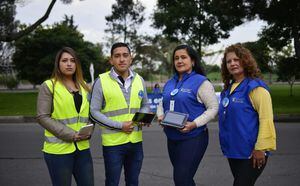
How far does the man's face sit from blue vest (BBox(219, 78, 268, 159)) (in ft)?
3.48

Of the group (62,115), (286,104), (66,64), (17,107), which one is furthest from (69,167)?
(286,104)

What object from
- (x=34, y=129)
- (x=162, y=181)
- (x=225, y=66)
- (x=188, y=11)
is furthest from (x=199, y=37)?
(x=225, y=66)

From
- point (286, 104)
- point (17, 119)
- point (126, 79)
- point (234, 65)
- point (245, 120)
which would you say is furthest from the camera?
point (286, 104)

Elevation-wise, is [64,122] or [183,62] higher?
[183,62]

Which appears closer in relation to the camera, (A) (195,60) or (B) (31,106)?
(A) (195,60)

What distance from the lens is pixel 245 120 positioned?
3158 millimetres

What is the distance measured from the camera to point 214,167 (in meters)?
6.23

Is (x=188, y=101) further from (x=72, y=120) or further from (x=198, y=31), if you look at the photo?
(x=198, y=31)

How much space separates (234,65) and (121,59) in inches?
43.4

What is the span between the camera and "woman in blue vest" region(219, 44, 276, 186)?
121 inches

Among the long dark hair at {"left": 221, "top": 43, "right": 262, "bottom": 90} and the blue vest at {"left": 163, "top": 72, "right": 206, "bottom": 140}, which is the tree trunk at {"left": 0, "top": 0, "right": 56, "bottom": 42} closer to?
the blue vest at {"left": 163, "top": 72, "right": 206, "bottom": 140}

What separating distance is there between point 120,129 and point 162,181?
227 cm

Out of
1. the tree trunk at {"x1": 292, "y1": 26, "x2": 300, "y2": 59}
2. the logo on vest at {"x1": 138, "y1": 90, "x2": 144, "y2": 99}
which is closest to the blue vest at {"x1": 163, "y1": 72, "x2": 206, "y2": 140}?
the logo on vest at {"x1": 138, "y1": 90, "x2": 144, "y2": 99}

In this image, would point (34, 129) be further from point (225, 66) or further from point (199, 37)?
point (199, 37)
